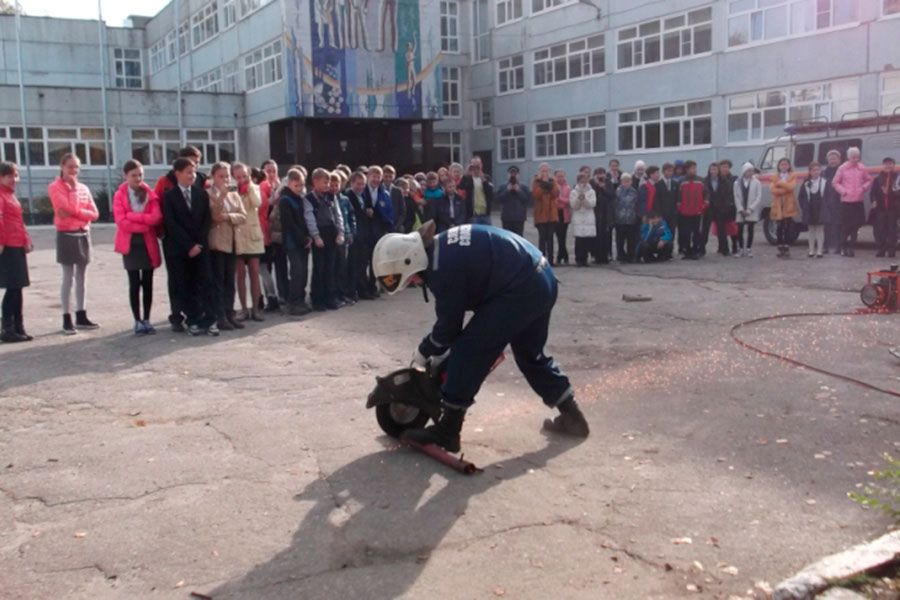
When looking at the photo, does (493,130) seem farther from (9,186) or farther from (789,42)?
(9,186)

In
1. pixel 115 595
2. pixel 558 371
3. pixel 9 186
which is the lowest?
pixel 115 595

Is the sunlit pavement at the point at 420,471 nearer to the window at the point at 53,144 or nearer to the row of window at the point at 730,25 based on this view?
the row of window at the point at 730,25

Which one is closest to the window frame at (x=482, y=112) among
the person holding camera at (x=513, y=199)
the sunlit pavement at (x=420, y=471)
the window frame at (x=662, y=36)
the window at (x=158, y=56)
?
the window frame at (x=662, y=36)

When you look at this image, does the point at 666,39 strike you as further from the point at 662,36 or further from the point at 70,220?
the point at 70,220

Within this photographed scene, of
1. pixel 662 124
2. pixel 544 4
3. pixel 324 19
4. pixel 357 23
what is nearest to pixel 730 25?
pixel 662 124

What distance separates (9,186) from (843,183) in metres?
13.9

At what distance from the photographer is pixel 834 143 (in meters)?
18.4

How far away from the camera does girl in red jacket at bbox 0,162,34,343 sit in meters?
9.08

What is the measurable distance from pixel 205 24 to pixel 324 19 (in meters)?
14.2

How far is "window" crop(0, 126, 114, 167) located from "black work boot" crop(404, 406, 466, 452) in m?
36.5

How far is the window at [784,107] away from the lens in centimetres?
2764

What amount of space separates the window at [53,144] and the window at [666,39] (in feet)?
76.4

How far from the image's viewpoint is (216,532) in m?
4.44

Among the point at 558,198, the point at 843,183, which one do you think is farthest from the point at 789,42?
the point at 558,198
